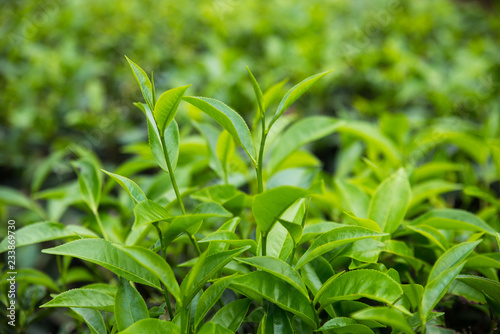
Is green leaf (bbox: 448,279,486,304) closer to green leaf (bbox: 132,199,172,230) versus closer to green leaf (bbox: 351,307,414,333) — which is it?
green leaf (bbox: 351,307,414,333)

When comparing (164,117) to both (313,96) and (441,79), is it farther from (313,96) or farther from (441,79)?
(441,79)

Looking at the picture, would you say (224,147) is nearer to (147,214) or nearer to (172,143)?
(172,143)

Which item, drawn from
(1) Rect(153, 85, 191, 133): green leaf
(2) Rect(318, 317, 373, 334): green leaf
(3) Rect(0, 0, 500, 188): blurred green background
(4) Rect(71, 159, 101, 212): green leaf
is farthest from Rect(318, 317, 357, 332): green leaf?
(3) Rect(0, 0, 500, 188): blurred green background

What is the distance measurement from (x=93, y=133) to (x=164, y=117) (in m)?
1.16

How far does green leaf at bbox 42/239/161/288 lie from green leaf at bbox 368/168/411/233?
0.48 meters

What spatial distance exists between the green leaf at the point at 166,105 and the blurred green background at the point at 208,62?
934 millimetres

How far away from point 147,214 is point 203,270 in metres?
0.13

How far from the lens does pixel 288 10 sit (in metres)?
2.49

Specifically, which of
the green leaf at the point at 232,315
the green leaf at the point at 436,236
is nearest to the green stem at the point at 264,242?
the green leaf at the point at 232,315

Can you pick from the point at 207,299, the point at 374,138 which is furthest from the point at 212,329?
the point at 374,138

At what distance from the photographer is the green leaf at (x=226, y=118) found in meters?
0.68

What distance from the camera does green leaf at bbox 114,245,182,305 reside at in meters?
0.60

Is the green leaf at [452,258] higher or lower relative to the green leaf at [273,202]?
lower

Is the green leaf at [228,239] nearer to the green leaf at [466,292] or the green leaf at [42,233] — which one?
the green leaf at [42,233]
